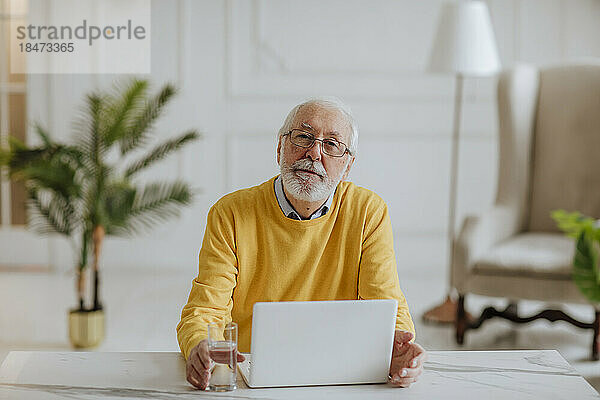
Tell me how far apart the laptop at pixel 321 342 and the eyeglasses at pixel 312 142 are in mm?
459

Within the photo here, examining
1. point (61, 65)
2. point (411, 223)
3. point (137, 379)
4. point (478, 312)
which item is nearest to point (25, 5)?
point (61, 65)

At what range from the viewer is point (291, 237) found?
177cm

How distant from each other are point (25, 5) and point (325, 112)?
319 cm

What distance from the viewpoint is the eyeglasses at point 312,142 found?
1.70 metres

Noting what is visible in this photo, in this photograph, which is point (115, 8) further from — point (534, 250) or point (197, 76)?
point (534, 250)

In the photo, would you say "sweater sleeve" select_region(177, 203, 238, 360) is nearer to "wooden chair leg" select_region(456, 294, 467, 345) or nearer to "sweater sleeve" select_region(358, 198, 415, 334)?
"sweater sleeve" select_region(358, 198, 415, 334)

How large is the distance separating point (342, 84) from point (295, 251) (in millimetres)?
2650

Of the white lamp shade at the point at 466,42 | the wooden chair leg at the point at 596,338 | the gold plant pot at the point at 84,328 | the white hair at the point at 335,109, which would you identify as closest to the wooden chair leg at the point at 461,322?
the wooden chair leg at the point at 596,338

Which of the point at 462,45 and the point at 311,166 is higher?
the point at 462,45

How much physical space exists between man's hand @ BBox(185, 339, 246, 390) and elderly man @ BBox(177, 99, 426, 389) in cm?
21

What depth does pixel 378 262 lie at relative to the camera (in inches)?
68.9

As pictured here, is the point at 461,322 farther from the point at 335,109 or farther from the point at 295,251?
the point at 335,109

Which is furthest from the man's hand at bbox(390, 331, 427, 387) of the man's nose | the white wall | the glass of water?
the white wall

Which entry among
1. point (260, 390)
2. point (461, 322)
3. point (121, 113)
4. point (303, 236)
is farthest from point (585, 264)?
point (121, 113)
